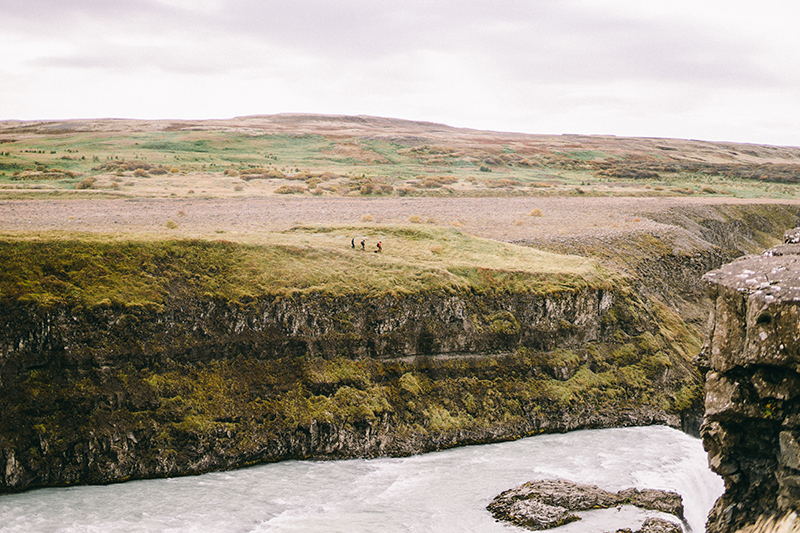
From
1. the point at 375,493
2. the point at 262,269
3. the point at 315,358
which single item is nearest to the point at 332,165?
the point at 262,269

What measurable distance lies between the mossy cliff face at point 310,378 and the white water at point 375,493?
102 cm

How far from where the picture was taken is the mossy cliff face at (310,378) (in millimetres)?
23219

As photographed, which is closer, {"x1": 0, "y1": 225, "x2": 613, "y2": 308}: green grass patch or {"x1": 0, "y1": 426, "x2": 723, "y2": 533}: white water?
{"x1": 0, "y1": 426, "x2": 723, "y2": 533}: white water

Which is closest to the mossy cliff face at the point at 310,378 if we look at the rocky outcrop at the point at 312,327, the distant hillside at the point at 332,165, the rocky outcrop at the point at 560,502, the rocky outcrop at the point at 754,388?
the rocky outcrop at the point at 312,327

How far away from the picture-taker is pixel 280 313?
28281 millimetres

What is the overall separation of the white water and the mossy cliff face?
3.35ft

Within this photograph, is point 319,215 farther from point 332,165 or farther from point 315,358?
point 332,165

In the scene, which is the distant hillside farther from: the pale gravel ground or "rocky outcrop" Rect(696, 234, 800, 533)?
"rocky outcrop" Rect(696, 234, 800, 533)

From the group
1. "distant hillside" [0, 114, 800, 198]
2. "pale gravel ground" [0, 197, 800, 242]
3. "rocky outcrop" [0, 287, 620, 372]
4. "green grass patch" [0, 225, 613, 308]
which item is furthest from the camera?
"distant hillside" [0, 114, 800, 198]

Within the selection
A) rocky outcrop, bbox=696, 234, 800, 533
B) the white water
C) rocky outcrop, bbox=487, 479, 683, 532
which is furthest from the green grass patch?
rocky outcrop, bbox=696, 234, 800, 533

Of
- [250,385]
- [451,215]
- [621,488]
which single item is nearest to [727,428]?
[621,488]

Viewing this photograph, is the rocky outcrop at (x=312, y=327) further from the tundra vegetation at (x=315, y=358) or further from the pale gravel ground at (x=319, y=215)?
the pale gravel ground at (x=319, y=215)

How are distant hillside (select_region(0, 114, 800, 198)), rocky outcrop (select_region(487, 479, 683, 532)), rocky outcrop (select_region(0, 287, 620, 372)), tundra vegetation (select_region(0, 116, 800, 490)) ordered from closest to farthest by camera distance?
rocky outcrop (select_region(487, 479, 683, 532)) < tundra vegetation (select_region(0, 116, 800, 490)) < rocky outcrop (select_region(0, 287, 620, 372)) < distant hillside (select_region(0, 114, 800, 198))

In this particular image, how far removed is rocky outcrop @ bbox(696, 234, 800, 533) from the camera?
14734 millimetres
